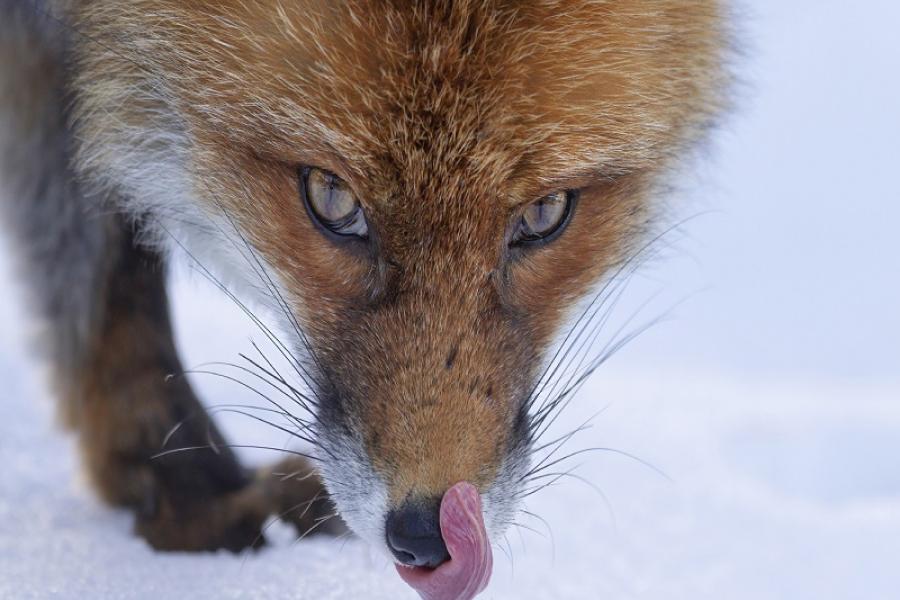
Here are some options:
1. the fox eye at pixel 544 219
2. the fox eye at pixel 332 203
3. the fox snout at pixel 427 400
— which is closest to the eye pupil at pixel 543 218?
the fox eye at pixel 544 219

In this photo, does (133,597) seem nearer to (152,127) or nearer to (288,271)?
(288,271)

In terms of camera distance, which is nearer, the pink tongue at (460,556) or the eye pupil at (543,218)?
the pink tongue at (460,556)

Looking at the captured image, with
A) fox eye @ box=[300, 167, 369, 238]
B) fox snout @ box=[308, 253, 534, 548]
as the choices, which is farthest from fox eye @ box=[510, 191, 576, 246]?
fox eye @ box=[300, 167, 369, 238]

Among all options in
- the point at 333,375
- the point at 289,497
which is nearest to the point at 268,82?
the point at 333,375

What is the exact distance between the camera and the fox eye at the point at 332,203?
1646 millimetres

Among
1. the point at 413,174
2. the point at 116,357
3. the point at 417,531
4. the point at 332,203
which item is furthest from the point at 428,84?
the point at 116,357

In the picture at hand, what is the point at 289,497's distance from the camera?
89.7 inches

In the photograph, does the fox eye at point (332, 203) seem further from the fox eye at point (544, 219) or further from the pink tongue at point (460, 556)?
the pink tongue at point (460, 556)

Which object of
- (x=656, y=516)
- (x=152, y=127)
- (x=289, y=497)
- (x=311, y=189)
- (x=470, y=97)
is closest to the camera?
(x=470, y=97)

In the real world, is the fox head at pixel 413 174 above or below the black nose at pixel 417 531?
above

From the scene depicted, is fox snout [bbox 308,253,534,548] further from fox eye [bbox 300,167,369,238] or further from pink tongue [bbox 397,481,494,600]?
fox eye [bbox 300,167,369,238]

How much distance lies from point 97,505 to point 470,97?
1.37m

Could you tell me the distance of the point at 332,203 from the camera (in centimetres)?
167

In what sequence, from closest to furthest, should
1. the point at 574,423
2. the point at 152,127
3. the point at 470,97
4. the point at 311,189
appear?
1. the point at 470,97
2. the point at 311,189
3. the point at 152,127
4. the point at 574,423
